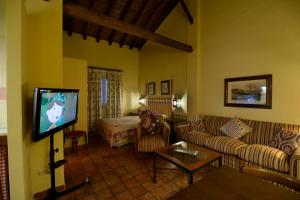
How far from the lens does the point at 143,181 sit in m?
2.35

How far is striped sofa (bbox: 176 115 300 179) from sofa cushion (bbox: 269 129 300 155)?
0.07 meters

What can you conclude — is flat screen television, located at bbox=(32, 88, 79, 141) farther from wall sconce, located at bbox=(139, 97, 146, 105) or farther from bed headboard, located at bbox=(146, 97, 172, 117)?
wall sconce, located at bbox=(139, 97, 146, 105)

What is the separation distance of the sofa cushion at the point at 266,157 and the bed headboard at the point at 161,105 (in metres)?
2.30

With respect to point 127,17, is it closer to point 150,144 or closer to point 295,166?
point 150,144

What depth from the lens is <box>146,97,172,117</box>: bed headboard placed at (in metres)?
4.53

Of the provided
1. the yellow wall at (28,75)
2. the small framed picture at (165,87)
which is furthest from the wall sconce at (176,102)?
the yellow wall at (28,75)

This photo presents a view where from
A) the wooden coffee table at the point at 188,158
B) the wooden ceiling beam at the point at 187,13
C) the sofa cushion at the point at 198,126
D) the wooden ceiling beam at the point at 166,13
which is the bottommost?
the wooden coffee table at the point at 188,158

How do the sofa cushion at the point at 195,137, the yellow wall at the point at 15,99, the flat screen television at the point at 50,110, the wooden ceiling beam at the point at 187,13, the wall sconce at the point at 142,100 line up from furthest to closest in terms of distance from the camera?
the wall sconce at the point at 142,100, the wooden ceiling beam at the point at 187,13, the sofa cushion at the point at 195,137, the flat screen television at the point at 50,110, the yellow wall at the point at 15,99

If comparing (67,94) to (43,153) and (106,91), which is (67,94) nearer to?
(43,153)

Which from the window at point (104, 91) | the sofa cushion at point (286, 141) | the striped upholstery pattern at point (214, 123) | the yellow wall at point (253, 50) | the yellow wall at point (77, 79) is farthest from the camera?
the window at point (104, 91)

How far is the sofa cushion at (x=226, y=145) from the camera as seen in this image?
8.29 feet

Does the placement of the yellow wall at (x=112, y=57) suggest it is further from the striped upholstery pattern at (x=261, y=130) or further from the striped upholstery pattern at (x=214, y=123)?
the striped upholstery pattern at (x=261, y=130)

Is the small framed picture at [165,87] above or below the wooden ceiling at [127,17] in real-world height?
below

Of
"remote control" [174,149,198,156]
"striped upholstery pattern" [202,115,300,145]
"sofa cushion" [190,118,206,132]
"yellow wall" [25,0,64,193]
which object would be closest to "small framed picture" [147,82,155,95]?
"sofa cushion" [190,118,206,132]
